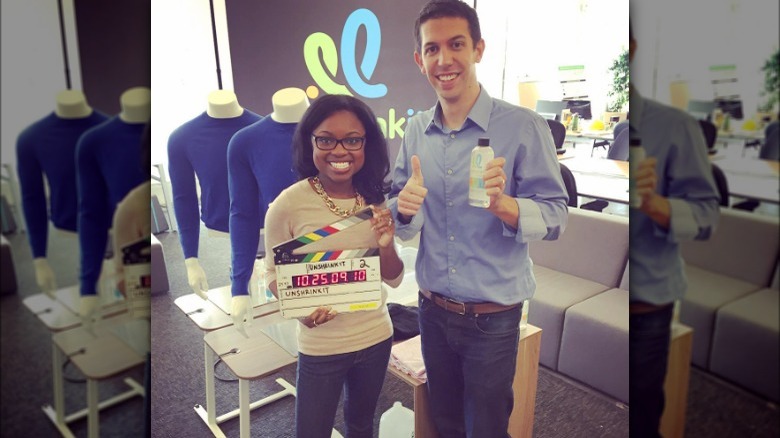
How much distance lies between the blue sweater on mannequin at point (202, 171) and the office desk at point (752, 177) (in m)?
1.06

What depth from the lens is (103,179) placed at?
30.8 inches

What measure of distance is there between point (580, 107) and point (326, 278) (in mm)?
2022

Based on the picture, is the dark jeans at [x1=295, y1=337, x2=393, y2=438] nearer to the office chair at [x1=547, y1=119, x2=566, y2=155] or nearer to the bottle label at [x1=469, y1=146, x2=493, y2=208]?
the bottle label at [x1=469, y1=146, x2=493, y2=208]

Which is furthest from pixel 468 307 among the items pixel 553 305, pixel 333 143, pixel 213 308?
pixel 553 305

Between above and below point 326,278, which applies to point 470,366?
below

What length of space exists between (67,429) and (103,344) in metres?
0.13

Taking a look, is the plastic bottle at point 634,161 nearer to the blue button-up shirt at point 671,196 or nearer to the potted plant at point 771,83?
the blue button-up shirt at point 671,196

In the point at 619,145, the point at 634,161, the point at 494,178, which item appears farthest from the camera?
the point at 619,145

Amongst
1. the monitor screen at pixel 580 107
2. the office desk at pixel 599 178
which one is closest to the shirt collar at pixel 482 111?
the monitor screen at pixel 580 107

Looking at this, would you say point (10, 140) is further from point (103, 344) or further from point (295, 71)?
point (295, 71)

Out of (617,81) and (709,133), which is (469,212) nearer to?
(709,133)

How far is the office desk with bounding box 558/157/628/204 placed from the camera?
2871 millimetres

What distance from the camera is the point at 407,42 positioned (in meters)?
1.38

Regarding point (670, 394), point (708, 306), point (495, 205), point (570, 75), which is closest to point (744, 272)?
point (708, 306)
